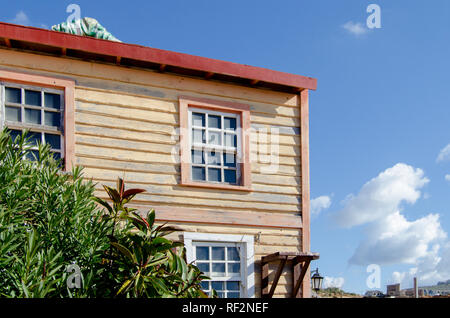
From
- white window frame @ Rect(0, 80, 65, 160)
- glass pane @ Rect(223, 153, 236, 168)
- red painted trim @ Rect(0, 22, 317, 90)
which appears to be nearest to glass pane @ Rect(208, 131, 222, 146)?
glass pane @ Rect(223, 153, 236, 168)

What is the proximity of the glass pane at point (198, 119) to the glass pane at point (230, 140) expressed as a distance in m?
0.48

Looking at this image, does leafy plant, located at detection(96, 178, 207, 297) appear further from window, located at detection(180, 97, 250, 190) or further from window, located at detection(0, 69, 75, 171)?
window, located at detection(180, 97, 250, 190)

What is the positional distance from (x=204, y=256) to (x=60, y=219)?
3.15 meters

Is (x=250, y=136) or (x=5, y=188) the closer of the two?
(x=5, y=188)

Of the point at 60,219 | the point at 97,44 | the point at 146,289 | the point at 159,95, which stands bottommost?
the point at 146,289

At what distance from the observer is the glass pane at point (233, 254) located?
357 inches

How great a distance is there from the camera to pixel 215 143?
30.6 feet

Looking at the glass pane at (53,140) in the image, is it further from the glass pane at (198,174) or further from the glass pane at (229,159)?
the glass pane at (229,159)

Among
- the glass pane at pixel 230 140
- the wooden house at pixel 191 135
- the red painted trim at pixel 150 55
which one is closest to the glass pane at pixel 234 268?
the wooden house at pixel 191 135

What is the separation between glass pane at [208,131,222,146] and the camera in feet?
30.6

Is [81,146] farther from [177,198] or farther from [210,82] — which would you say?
[210,82]

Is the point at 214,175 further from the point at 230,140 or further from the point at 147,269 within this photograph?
the point at 147,269

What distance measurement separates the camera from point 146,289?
596cm
